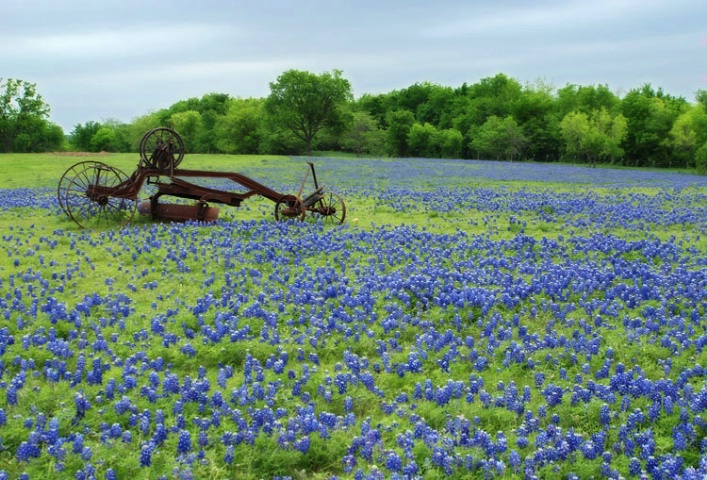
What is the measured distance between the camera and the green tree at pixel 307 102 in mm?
80312

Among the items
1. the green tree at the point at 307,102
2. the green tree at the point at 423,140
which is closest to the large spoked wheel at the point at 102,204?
the green tree at the point at 307,102

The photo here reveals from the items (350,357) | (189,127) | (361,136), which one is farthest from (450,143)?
(350,357)

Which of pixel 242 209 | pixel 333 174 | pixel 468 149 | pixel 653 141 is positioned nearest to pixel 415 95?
pixel 468 149

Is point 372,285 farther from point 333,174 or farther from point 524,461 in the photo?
point 333,174

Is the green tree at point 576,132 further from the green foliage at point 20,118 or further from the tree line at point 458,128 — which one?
the green foliage at point 20,118

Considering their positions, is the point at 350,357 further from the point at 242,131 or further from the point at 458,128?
the point at 458,128

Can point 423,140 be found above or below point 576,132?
below

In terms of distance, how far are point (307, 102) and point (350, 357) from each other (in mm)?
76468

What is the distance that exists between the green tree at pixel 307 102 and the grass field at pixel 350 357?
68905 millimetres

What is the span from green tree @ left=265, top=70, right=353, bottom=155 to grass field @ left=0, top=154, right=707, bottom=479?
226 ft

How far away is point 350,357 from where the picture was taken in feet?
22.7

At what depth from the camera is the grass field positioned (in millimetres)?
4984

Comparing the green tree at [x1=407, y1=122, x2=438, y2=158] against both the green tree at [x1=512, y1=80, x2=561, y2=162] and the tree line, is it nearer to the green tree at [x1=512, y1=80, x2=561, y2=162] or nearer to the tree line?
the tree line

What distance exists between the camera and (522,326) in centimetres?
794
